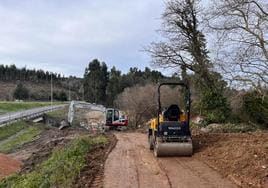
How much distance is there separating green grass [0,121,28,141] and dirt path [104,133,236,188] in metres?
39.1

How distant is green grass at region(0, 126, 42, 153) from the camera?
4929 cm

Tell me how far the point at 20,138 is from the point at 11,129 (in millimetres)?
7390

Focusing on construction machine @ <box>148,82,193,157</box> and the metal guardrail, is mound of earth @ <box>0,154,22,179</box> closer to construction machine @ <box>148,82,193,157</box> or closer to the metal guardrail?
construction machine @ <box>148,82,193,157</box>

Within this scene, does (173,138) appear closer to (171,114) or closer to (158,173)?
(171,114)

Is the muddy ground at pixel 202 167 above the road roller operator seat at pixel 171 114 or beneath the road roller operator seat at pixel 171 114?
beneath

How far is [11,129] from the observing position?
207 feet

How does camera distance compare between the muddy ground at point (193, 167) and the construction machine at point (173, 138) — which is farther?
the construction machine at point (173, 138)

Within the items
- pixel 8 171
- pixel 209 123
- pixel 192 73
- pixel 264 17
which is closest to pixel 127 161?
pixel 264 17

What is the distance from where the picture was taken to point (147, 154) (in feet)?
75.5

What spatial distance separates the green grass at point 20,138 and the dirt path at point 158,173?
28845mm

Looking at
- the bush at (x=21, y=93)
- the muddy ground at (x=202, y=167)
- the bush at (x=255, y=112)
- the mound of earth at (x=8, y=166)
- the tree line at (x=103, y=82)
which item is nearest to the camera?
the muddy ground at (x=202, y=167)

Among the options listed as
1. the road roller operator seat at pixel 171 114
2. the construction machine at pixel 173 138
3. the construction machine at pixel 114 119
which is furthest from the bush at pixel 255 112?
the construction machine at pixel 114 119

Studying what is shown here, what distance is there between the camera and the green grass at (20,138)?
4929 centimetres

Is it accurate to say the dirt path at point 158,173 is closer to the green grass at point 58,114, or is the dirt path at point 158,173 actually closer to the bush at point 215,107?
the bush at point 215,107
